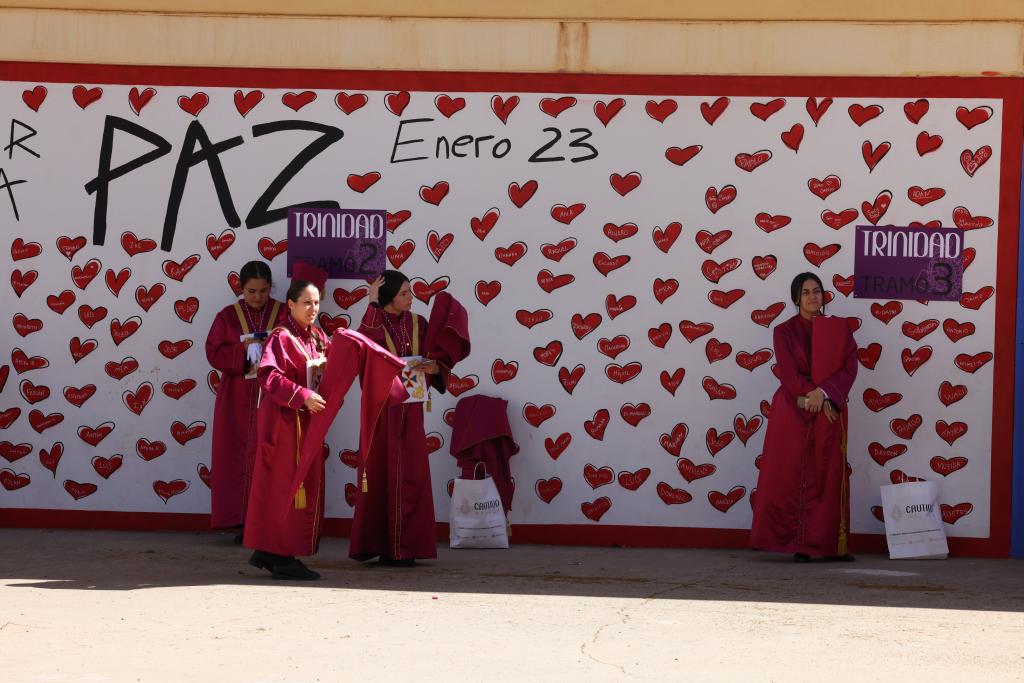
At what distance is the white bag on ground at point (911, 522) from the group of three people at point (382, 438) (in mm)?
274

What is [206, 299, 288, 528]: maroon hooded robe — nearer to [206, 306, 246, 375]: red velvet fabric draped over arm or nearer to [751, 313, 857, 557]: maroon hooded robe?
[206, 306, 246, 375]: red velvet fabric draped over arm

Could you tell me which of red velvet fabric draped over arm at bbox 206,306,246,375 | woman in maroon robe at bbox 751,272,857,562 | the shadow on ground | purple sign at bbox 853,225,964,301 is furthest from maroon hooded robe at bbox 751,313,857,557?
red velvet fabric draped over arm at bbox 206,306,246,375

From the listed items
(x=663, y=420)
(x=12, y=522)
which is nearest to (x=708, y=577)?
(x=663, y=420)

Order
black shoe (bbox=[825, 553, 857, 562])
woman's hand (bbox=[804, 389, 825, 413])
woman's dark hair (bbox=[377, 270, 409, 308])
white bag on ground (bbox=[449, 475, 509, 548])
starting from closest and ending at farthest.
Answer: woman's dark hair (bbox=[377, 270, 409, 308]) < woman's hand (bbox=[804, 389, 825, 413]) < black shoe (bbox=[825, 553, 857, 562]) < white bag on ground (bbox=[449, 475, 509, 548])

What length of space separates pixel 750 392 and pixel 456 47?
2885 millimetres

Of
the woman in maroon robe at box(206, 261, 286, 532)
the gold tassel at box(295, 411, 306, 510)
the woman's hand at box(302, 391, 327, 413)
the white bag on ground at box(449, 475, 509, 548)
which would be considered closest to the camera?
the woman's hand at box(302, 391, 327, 413)

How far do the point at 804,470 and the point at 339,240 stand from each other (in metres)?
3.26

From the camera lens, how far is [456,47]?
9508mm

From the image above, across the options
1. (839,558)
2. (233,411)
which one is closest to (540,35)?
(233,411)

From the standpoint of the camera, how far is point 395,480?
8.37m

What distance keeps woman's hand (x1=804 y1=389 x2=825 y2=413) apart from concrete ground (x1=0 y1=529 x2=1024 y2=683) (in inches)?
37.0

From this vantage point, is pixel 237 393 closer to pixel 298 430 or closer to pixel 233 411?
pixel 233 411

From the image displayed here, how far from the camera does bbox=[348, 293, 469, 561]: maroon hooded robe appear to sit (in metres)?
8.35

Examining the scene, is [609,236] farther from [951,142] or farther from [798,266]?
[951,142]
